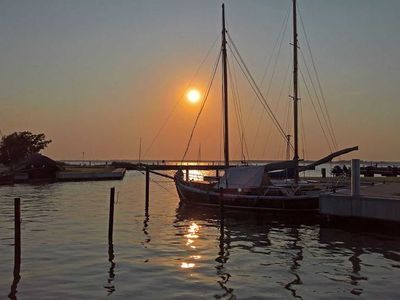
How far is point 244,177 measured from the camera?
40375 millimetres

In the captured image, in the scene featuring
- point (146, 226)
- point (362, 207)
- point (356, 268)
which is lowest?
point (356, 268)

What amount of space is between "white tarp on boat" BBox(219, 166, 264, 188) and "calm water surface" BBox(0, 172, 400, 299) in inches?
187

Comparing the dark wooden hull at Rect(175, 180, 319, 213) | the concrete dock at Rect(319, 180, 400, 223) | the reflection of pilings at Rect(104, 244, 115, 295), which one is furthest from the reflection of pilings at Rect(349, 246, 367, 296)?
the dark wooden hull at Rect(175, 180, 319, 213)

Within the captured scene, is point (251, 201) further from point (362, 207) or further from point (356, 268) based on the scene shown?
point (356, 268)

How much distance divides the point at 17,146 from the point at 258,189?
303 ft

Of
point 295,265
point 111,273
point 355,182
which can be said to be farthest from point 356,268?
point 355,182

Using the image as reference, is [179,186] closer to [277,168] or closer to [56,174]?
[277,168]

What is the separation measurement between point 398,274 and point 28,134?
118m

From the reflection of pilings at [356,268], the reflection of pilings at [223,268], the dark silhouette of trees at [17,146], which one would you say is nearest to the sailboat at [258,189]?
the reflection of pilings at [223,268]

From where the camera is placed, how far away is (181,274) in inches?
728

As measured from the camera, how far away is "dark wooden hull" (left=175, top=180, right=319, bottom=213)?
3638 cm

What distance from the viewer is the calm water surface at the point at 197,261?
1636 cm

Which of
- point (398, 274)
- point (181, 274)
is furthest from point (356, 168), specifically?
point (181, 274)

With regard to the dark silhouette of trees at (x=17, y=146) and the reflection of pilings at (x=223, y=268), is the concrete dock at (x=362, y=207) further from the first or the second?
the dark silhouette of trees at (x=17, y=146)
